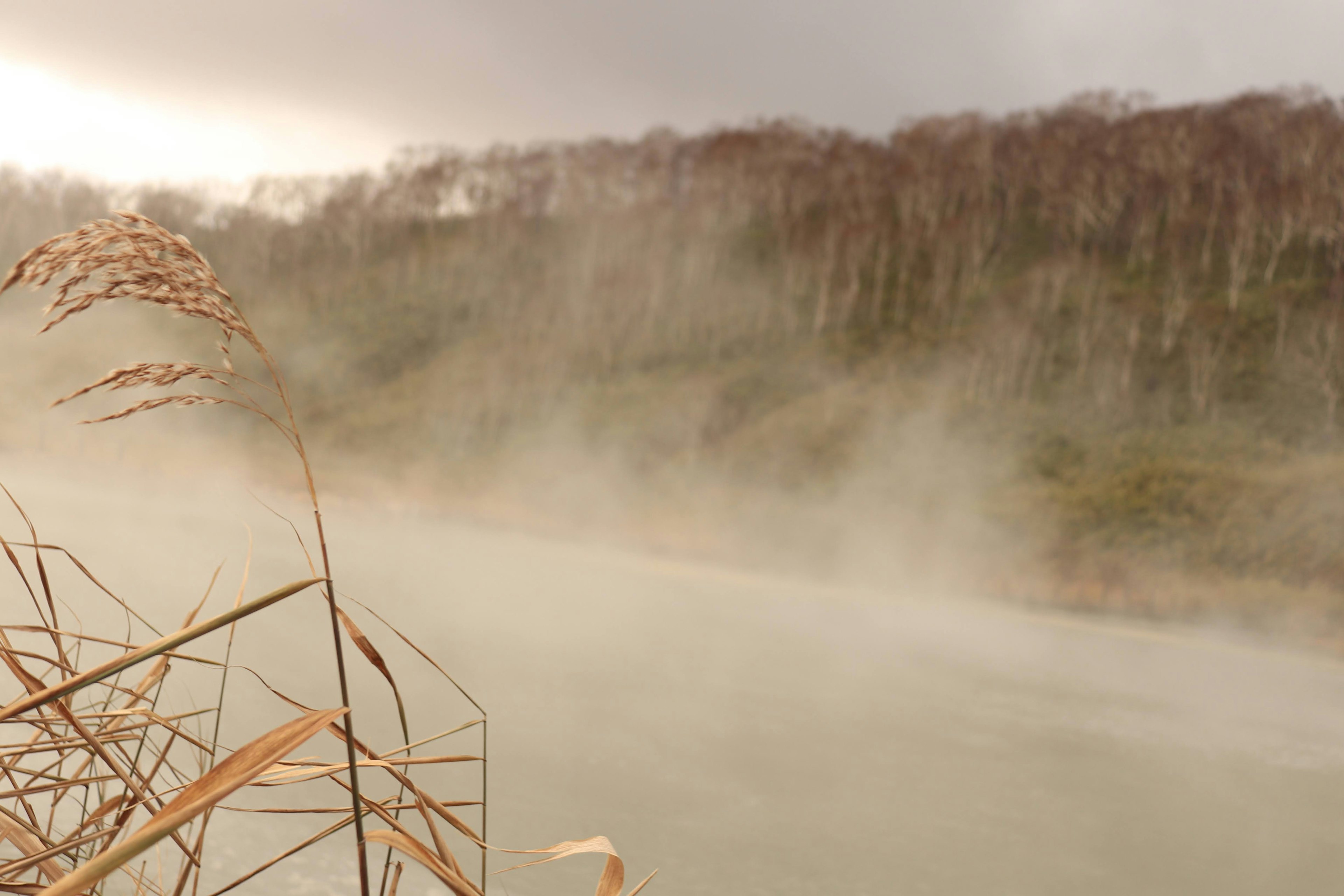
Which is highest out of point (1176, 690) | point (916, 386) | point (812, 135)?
point (812, 135)

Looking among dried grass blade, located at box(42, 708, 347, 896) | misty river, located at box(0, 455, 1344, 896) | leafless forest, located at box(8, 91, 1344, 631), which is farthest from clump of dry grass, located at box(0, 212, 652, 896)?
leafless forest, located at box(8, 91, 1344, 631)

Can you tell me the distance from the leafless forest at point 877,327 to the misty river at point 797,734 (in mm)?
7457

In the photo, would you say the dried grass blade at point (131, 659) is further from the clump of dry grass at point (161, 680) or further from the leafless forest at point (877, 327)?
the leafless forest at point (877, 327)

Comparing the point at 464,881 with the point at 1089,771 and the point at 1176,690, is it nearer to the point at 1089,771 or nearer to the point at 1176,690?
the point at 1089,771

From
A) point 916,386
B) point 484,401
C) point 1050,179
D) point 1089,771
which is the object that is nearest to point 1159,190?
point 1050,179

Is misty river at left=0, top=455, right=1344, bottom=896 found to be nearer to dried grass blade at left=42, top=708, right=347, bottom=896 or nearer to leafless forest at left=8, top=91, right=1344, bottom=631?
dried grass blade at left=42, top=708, right=347, bottom=896

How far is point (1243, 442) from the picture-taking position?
20.5 m

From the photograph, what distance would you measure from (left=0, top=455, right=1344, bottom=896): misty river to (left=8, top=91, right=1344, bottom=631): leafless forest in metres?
7.46

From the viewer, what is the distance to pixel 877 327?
29.5 m

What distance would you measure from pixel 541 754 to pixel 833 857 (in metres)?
1.47

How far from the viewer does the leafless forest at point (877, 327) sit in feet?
62.0

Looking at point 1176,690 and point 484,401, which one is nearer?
point 1176,690

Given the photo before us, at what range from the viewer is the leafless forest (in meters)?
18.9

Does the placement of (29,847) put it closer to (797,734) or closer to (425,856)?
(425,856)
